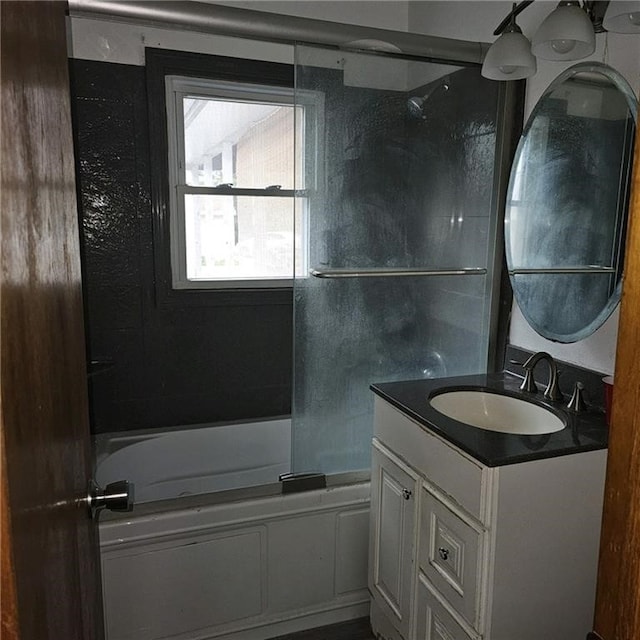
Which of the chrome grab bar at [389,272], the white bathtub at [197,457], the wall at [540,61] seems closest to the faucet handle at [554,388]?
the wall at [540,61]

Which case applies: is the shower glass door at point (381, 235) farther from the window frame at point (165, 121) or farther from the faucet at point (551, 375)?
the window frame at point (165, 121)

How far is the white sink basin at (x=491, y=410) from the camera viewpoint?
170cm

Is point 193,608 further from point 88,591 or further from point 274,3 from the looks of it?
point 274,3

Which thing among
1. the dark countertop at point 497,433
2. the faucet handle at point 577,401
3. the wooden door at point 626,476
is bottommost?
the dark countertop at point 497,433

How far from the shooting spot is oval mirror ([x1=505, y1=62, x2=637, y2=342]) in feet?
5.37

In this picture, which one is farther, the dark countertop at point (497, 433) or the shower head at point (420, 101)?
the shower head at point (420, 101)

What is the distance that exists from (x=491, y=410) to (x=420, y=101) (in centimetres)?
111

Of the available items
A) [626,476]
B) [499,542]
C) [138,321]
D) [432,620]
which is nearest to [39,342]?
[626,476]

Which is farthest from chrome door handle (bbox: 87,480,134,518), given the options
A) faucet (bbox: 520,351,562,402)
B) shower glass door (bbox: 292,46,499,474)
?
faucet (bbox: 520,351,562,402)

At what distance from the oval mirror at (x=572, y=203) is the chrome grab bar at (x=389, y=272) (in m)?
0.15

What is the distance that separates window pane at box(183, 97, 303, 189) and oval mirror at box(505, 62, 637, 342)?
125 cm

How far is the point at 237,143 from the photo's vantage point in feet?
9.02

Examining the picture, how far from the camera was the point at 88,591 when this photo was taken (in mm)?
925

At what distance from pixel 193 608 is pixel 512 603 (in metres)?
1.04
